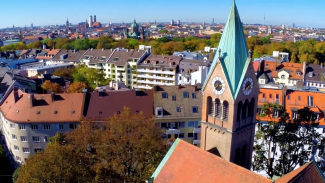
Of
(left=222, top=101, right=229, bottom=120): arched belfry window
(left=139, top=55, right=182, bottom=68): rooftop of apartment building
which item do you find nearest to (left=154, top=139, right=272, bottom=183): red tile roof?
(left=222, top=101, right=229, bottom=120): arched belfry window

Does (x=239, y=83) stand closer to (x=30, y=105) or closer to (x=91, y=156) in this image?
(x=91, y=156)

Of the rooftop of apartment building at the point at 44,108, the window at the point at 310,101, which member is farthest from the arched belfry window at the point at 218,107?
the window at the point at 310,101

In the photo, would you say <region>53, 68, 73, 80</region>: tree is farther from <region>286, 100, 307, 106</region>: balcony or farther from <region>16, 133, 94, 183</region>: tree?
<region>16, 133, 94, 183</region>: tree

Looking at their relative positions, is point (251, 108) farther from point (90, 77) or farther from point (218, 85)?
point (90, 77)

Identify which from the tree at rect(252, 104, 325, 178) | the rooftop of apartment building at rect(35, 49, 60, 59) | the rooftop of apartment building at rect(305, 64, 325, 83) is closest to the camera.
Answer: the tree at rect(252, 104, 325, 178)

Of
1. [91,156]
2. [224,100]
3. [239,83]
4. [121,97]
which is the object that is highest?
[239,83]

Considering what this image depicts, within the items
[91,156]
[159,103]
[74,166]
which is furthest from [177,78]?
[74,166]

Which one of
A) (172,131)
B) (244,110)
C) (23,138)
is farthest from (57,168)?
(172,131)
